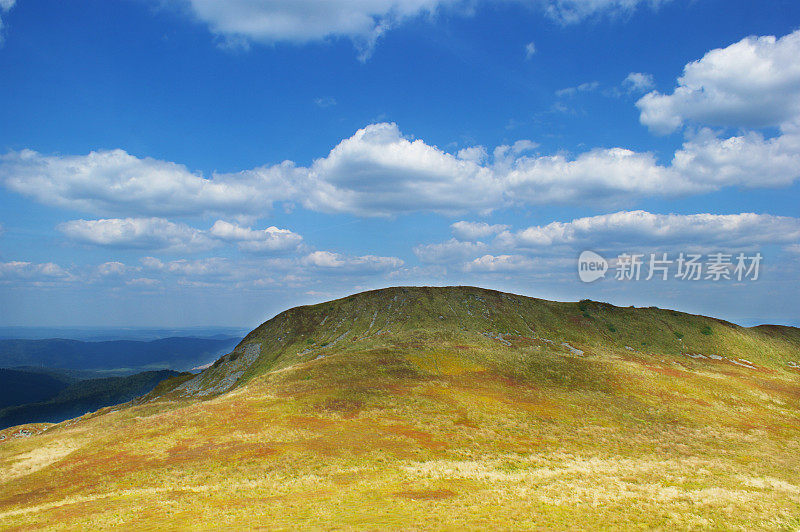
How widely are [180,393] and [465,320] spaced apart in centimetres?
9637

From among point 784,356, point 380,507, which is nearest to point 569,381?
point 380,507

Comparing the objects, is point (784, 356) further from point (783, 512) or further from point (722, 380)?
point (783, 512)

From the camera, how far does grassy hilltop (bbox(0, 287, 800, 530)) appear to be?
29.0 meters

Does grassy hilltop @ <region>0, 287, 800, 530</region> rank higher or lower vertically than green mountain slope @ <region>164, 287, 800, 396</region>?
lower

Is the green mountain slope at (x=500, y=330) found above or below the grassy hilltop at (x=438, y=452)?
above

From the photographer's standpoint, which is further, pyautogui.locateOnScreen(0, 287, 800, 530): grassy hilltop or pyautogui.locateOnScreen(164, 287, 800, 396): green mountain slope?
pyautogui.locateOnScreen(164, 287, 800, 396): green mountain slope

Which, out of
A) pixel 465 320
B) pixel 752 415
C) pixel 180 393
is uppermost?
pixel 465 320

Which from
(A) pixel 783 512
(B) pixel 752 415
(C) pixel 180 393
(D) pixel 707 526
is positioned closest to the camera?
(D) pixel 707 526

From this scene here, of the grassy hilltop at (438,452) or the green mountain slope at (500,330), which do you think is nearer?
the grassy hilltop at (438,452)

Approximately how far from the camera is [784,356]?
14550cm

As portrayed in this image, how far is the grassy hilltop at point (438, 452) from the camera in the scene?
29.0m

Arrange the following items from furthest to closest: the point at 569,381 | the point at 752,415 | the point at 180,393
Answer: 1. the point at 180,393
2. the point at 569,381
3. the point at 752,415

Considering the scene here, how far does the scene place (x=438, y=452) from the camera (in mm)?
42906

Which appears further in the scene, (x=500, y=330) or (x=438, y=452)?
(x=500, y=330)
